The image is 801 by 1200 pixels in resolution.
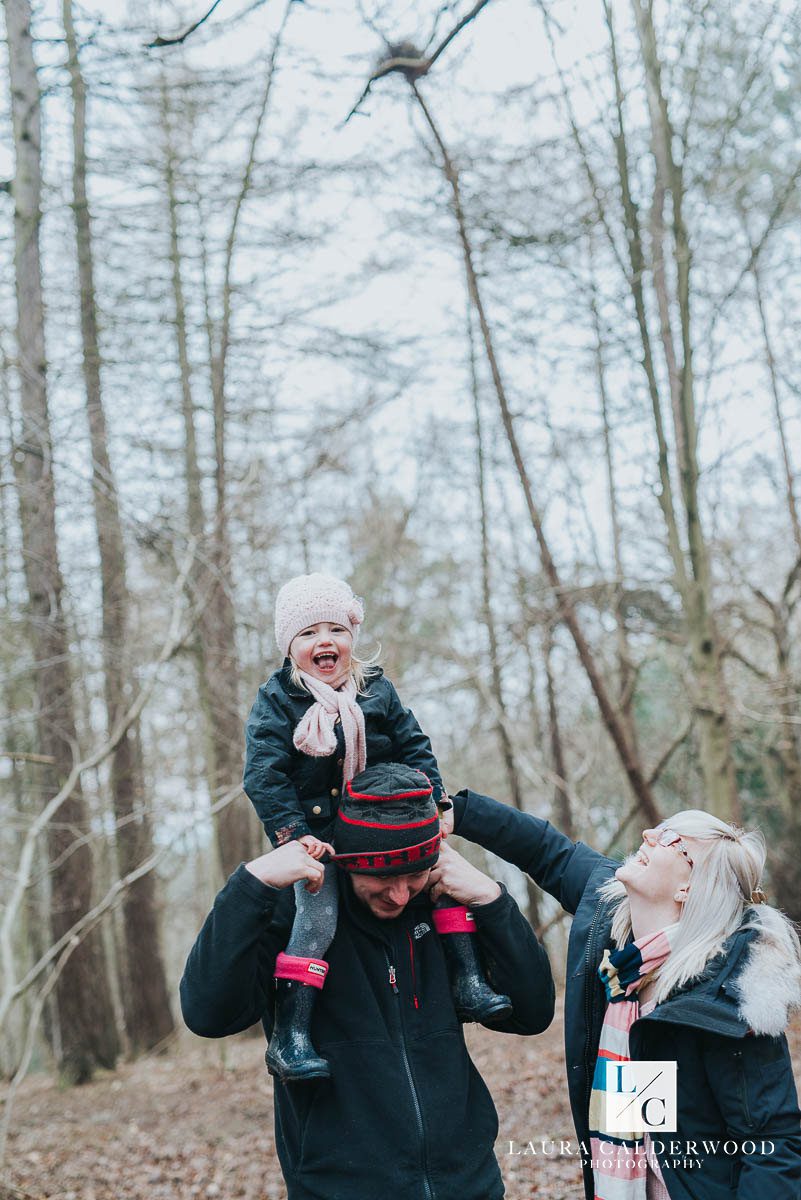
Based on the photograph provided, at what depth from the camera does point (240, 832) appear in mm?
10781

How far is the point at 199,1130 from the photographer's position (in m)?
7.33

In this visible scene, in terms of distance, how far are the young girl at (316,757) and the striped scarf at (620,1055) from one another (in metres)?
0.28

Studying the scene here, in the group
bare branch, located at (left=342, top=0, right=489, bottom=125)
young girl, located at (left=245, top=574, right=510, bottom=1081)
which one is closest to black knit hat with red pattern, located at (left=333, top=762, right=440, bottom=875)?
young girl, located at (left=245, top=574, right=510, bottom=1081)

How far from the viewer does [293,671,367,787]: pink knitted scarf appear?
259 centimetres

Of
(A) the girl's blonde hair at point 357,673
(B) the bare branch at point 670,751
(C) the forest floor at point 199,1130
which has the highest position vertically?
(A) the girl's blonde hair at point 357,673

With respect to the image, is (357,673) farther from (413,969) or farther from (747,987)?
(747,987)

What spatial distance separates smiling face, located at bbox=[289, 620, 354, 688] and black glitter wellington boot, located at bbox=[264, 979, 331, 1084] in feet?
2.75

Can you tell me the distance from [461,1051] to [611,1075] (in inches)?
14.5

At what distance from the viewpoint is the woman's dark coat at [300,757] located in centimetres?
256

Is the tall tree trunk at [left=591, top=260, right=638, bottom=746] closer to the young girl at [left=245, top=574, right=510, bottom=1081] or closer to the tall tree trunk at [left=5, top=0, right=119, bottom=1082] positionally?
the tall tree trunk at [left=5, top=0, right=119, bottom=1082]

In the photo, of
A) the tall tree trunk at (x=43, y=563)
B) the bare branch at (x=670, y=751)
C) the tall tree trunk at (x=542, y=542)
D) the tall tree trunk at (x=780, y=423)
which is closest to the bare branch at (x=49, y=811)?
the tall tree trunk at (x=43, y=563)

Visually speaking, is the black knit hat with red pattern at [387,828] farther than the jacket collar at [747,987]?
Yes

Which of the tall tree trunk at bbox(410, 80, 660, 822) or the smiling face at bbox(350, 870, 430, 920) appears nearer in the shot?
the smiling face at bbox(350, 870, 430, 920)

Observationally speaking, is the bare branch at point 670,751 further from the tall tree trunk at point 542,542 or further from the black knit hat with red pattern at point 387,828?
the black knit hat with red pattern at point 387,828
